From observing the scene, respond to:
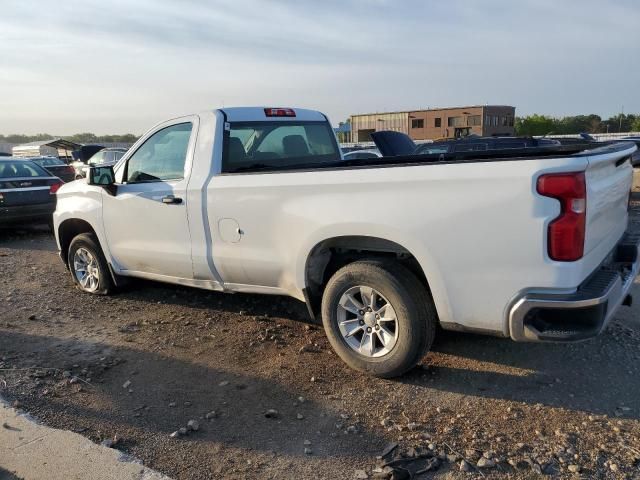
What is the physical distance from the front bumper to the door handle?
9.42 feet

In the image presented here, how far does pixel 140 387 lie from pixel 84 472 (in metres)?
0.99

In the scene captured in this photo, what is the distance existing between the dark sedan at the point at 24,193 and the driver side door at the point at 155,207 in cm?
490

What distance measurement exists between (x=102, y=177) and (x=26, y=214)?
5.65m

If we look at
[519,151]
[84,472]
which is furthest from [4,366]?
[519,151]

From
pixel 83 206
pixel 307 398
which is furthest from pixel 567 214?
pixel 83 206

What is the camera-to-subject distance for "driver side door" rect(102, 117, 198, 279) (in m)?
4.82

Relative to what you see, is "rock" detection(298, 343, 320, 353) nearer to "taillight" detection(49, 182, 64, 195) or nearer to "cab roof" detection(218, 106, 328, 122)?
"cab roof" detection(218, 106, 328, 122)

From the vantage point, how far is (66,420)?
3.51 metres

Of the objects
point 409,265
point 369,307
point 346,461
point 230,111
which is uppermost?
point 230,111

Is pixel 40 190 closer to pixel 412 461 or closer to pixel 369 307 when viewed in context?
pixel 369 307

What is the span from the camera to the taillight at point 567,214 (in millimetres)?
2965

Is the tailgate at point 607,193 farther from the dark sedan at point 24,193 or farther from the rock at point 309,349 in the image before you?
the dark sedan at point 24,193

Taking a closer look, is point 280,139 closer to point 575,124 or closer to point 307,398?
point 307,398

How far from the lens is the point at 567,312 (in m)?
3.17
